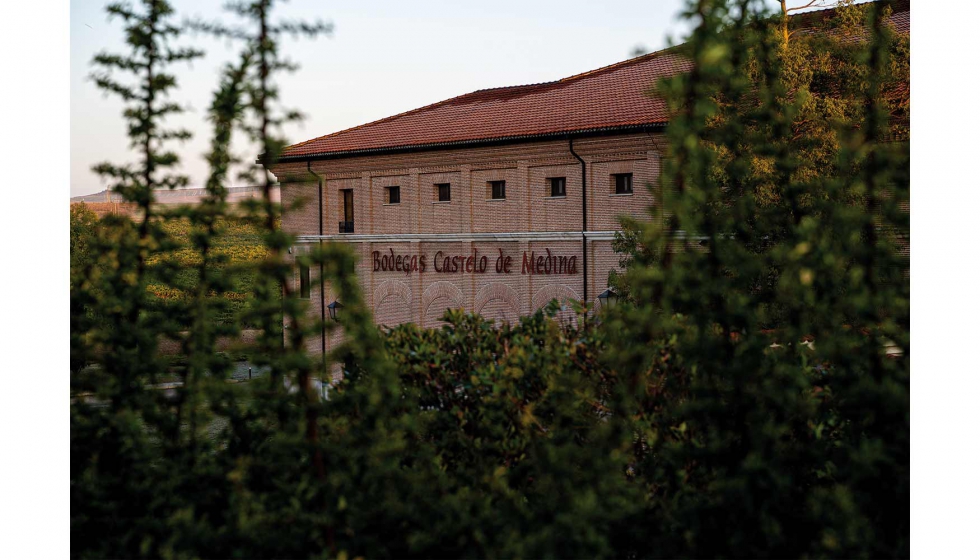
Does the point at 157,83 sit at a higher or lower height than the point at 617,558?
higher

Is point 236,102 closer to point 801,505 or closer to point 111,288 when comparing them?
point 111,288

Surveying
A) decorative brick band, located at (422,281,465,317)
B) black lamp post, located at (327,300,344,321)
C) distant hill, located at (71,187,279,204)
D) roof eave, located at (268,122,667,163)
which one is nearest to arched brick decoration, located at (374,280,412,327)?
decorative brick band, located at (422,281,465,317)

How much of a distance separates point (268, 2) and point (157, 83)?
0.98 meters

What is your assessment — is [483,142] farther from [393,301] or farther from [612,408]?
[612,408]

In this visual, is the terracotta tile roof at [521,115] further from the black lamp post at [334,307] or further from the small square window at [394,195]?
the black lamp post at [334,307]

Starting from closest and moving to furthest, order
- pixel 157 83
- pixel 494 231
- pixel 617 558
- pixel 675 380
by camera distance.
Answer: pixel 617 558 → pixel 675 380 → pixel 157 83 → pixel 494 231

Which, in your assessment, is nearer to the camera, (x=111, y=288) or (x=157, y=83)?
(x=111, y=288)

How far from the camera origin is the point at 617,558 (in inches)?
151

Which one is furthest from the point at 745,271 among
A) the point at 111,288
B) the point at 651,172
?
the point at 651,172

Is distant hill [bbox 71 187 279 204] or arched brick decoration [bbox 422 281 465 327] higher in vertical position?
distant hill [bbox 71 187 279 204]

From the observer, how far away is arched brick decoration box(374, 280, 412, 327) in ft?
89.1

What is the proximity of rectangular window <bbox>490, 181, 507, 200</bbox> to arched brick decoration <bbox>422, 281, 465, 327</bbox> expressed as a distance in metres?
2.91

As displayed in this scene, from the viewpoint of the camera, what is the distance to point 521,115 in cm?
2620

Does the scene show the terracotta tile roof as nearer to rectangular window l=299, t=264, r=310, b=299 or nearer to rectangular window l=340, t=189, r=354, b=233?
rectangular window l=340, t=189, r=354, b=233
